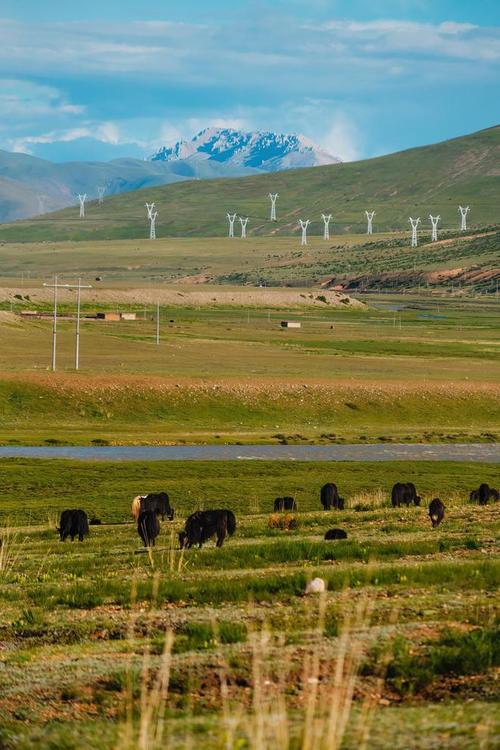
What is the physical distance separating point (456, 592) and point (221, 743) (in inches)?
287

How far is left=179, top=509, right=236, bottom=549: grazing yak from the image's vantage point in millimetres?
24609

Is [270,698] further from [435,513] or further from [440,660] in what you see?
[435,513]

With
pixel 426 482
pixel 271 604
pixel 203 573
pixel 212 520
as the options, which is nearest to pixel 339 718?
pixel 271 604

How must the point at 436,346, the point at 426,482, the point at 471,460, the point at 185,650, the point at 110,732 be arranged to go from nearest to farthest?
the point at 110,732 < the point at 185,650 < the point at 426,482 < the point at 471,460 < the point at 436,346

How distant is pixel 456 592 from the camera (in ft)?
57.2

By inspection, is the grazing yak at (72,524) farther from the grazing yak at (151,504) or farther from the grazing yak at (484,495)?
the grazing yak at (484,495)

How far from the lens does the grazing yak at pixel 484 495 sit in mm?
34719

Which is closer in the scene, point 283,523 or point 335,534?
point 335,534

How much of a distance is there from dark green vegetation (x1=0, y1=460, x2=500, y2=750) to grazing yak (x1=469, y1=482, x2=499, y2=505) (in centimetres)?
577

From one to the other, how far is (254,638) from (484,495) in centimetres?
2210

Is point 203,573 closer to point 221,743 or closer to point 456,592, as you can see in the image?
point 456,592

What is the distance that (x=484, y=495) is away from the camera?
34.8 meters

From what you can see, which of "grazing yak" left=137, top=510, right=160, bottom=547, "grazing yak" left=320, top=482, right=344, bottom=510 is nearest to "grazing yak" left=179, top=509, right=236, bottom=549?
"grazing yak" left=137, top=510, right=160, bottom=547

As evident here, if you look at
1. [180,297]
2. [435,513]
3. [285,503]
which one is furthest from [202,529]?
[180,297]
